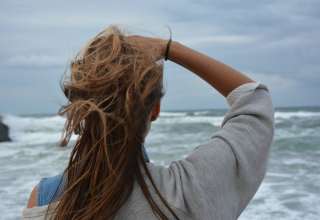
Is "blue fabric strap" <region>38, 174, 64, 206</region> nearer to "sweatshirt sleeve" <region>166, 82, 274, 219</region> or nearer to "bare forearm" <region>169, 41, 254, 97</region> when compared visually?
"sweatshirt sleeve" <region>166, 82, 274, 219</region>

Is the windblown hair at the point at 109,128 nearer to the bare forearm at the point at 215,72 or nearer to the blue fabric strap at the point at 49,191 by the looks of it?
the blue fabric strap at the point at 49,191

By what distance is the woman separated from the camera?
35.9 inches

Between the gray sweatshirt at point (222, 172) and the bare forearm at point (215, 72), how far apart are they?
4 centimetres

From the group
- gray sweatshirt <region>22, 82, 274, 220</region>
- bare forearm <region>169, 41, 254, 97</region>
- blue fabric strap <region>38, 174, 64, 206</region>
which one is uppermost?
bare forearm <region>169, 41, 254, 97</region>

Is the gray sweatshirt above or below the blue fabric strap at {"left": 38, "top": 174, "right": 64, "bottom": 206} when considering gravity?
above

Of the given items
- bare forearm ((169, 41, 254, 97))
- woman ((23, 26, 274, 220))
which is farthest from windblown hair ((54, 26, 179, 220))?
bare forearm ((169, 41, 254, 97))

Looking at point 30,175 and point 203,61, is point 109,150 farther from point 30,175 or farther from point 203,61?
point 30,175

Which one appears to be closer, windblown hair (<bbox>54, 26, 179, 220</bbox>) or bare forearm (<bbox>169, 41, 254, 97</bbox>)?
windblown hair (<bbox>54, 26, 179, 220</bbox>)

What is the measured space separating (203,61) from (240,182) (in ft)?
0.87

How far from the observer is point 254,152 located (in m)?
0.96

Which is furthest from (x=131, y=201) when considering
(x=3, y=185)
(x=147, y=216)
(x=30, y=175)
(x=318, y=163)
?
(x=318, y=163)

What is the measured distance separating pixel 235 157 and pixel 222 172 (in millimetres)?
38

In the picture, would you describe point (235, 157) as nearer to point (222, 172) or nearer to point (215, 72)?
point (222, 172)

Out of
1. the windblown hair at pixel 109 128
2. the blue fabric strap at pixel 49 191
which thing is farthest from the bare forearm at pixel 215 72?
the blue fabric strap at pixel 49 191
